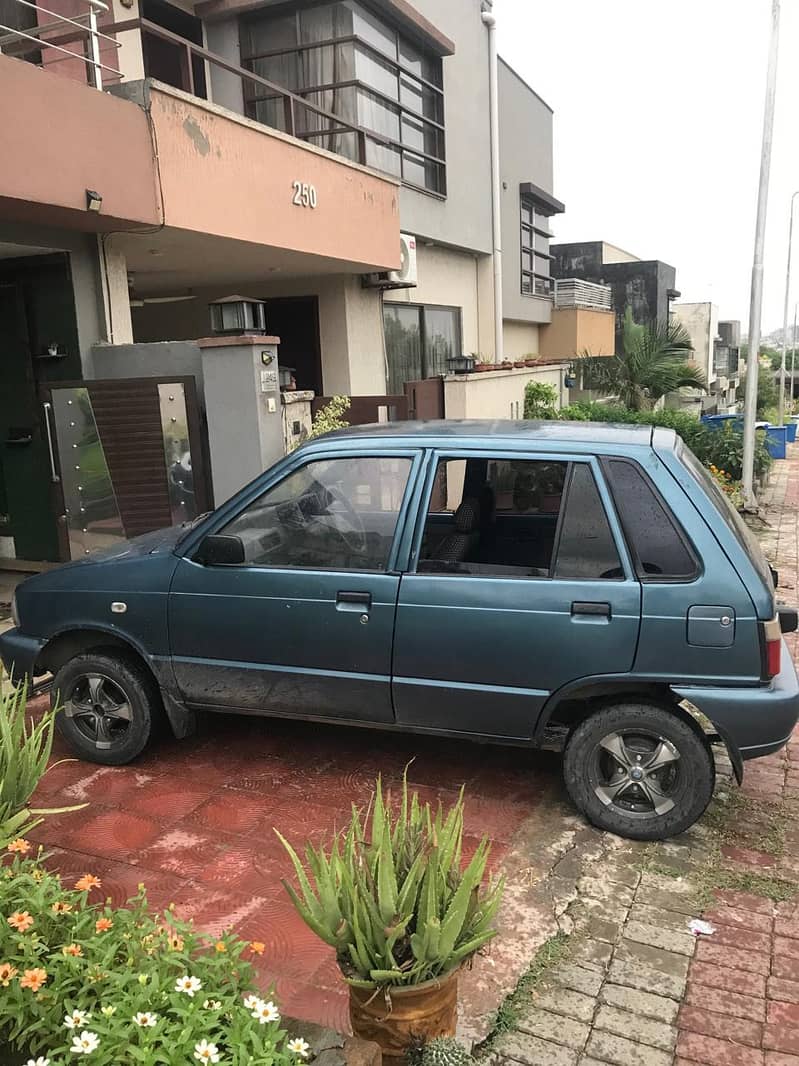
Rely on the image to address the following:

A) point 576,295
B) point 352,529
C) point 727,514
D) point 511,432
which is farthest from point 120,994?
point 576,295

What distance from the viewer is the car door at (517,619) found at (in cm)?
366

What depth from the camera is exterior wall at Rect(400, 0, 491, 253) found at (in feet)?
46.4

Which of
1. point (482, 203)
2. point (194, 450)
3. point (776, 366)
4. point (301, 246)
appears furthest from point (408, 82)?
point (776, 366)

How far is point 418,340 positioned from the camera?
49.0ft

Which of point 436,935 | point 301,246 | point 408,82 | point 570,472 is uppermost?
point 408,82

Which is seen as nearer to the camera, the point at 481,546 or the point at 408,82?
the point at 481,546

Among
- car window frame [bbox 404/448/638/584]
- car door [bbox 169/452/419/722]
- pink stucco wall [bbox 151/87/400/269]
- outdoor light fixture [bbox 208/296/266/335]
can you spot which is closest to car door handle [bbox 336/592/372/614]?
car door [bbox 169/452/419/722]

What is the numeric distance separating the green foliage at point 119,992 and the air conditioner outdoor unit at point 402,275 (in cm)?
1100

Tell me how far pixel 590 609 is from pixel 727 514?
2.56ft

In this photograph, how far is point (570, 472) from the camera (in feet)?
12.5

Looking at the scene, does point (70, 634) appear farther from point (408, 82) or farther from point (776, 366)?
point (776, 366)

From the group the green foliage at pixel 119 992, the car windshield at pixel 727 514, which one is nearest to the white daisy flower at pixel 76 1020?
the green foliage at pixel 119 992

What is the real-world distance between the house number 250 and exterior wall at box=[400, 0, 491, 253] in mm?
4111

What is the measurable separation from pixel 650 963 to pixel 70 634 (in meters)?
3.25
